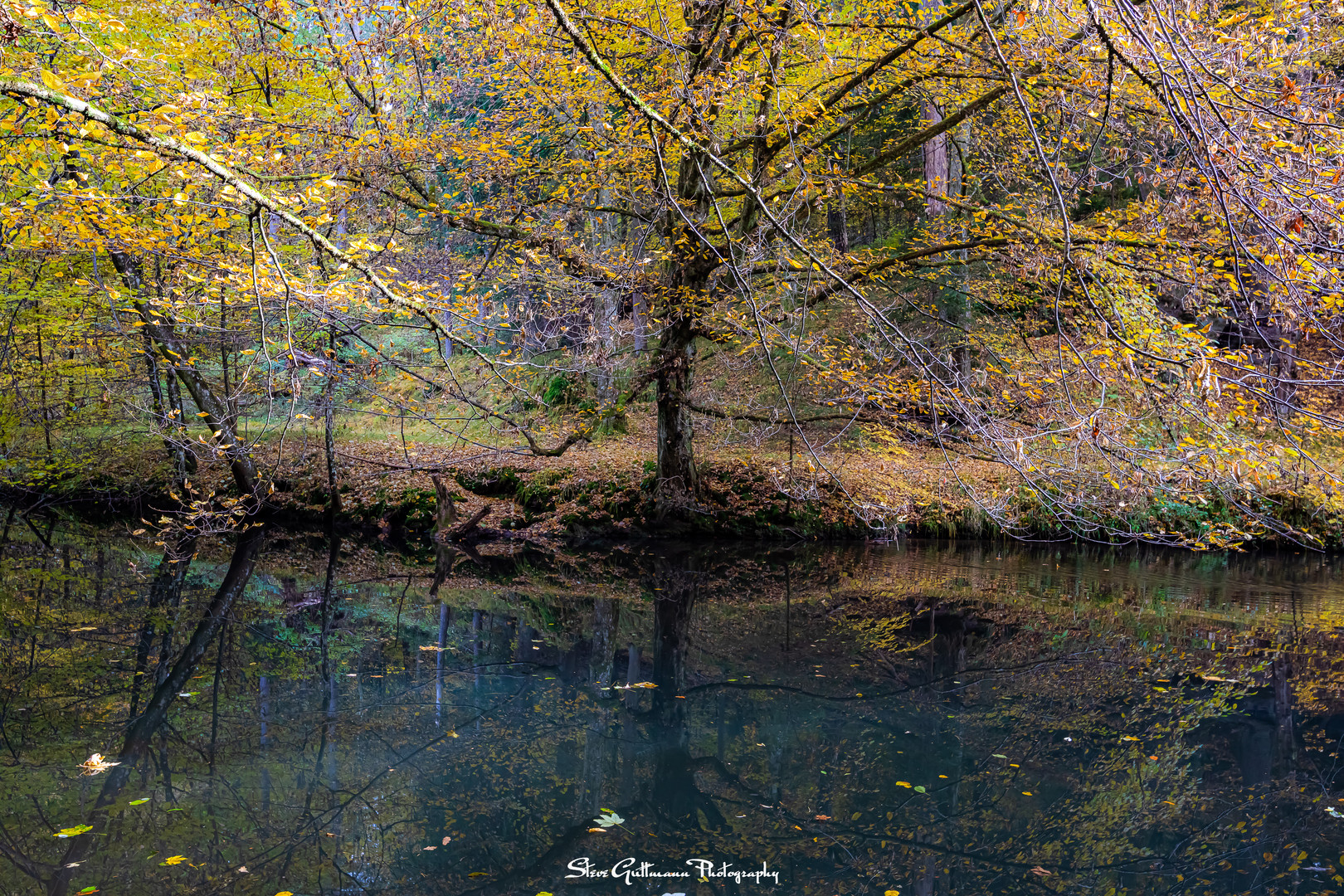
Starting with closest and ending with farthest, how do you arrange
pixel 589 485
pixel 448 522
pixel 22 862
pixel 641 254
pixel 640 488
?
pixel 22 862 → pixel 641 254 → pixel 448 522 → pixel 640 488 → pixel 589 485

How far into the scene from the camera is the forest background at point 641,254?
190 inches

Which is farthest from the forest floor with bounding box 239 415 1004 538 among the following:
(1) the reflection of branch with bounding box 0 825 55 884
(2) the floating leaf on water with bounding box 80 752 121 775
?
(1) the reflection of branch with bounding box 0 825 55 884

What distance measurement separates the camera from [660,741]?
5.43 m

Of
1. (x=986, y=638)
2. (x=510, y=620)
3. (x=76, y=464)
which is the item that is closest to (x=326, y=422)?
(x=76, y=464)

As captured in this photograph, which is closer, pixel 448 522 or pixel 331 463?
pixel 448 522

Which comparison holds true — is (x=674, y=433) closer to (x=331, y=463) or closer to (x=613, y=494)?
(x=613, y=494)

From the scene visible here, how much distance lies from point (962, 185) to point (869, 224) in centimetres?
358

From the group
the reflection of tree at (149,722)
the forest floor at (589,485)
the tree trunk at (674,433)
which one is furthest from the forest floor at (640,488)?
the reflection of tree at (149,722)

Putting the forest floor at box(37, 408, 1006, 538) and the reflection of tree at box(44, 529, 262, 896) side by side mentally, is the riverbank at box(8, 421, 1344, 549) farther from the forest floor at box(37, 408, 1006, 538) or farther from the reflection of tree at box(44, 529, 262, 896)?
the reflection of tree at box(44, 529, 262, 896)

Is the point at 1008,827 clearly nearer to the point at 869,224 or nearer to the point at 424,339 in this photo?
the point at 869,224

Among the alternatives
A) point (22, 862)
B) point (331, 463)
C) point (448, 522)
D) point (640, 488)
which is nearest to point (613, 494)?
point (640, 488)

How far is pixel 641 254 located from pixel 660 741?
7.54m

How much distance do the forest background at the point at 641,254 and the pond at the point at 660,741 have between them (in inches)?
54.5

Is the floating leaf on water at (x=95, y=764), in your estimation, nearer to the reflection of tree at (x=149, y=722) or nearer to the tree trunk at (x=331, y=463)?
the reflection of tree at (x=149, y=722)
